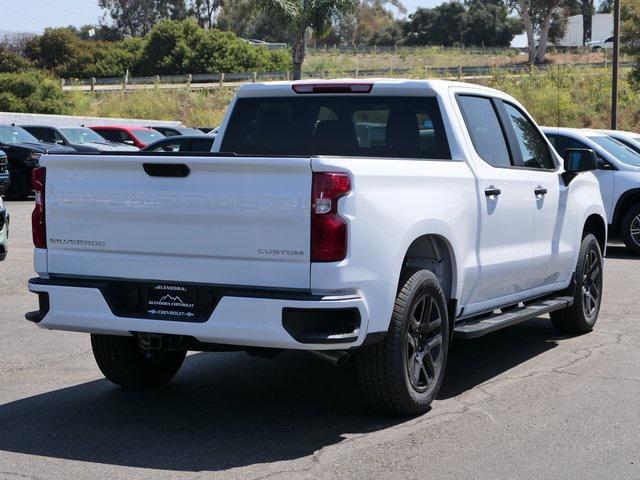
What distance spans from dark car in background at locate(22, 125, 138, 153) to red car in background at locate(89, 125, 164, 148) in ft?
6.05

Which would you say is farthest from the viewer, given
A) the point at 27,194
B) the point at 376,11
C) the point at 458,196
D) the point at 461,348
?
the point at 376,11

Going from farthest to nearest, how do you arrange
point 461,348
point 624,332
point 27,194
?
point 27,194 < point 624,332 < point 461,348

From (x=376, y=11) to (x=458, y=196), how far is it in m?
136

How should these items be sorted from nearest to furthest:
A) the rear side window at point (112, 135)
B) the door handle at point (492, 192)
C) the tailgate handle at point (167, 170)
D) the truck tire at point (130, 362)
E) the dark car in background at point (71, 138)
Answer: the tailgate handle at point (167, 170) → the truck tire at point (130, 362) → the door handle at point (492, 192) → the dark car in background at point (71, 138) → the rear side window at point (112, 135)

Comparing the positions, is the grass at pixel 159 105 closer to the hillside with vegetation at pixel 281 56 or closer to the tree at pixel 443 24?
the hillside with vegetation at pixel 281 56

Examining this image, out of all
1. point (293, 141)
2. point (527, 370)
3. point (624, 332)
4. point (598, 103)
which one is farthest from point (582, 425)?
point (598, 103)

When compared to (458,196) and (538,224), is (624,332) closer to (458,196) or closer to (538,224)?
(538,224)

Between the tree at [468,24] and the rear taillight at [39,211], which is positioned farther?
the tree at [468,24]

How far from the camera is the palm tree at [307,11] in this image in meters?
39.2

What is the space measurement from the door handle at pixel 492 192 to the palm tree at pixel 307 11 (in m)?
32.4

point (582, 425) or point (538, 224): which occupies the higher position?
point (538, 224)

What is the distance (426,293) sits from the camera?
659 centimetres

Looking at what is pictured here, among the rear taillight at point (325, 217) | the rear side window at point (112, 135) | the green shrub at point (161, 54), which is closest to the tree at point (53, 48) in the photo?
the green shrub at point (161, 54)

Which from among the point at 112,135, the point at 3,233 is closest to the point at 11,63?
the point at 112,135
